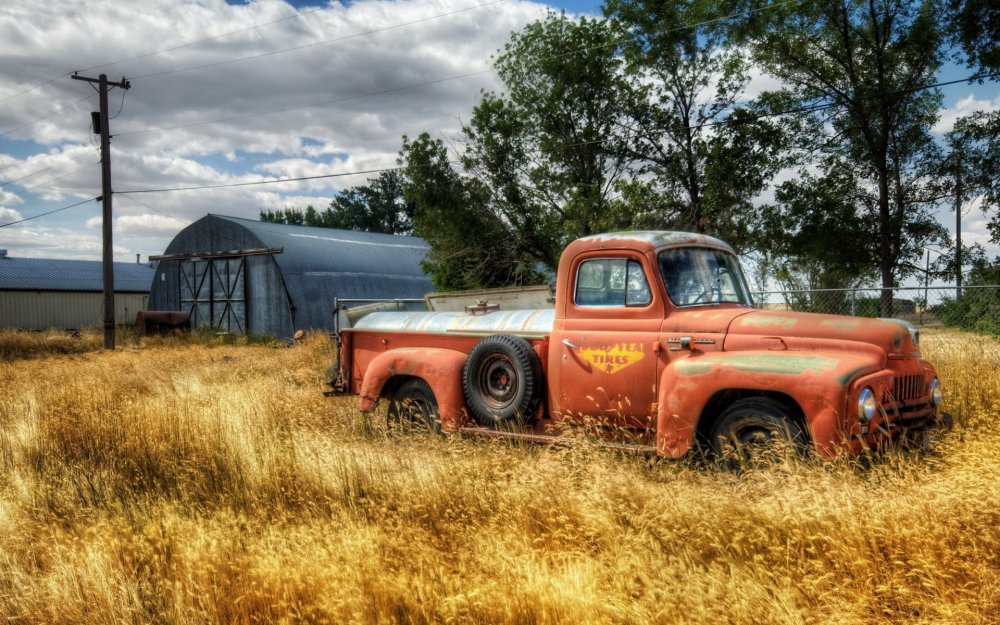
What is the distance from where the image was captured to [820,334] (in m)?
5.62

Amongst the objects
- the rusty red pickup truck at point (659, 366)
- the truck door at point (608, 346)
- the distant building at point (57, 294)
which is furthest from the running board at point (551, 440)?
the distant building at point (57, 294)

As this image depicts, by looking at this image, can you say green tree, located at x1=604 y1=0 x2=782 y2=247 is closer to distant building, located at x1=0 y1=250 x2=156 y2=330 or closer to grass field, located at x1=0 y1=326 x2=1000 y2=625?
grass field, located at x1=0 y1=326 x2=1000 y2=625

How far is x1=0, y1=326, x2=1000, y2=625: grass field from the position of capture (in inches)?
142

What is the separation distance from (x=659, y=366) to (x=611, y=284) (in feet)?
2.93

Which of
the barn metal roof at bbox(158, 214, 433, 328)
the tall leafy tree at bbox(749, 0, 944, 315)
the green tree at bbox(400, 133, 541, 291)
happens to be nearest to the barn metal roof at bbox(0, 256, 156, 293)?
the barn metal roof at bbox(158, 214, 433, 328)

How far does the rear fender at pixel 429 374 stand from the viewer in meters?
7.12

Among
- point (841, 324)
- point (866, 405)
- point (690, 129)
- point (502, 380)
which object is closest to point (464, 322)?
point (502, 380)

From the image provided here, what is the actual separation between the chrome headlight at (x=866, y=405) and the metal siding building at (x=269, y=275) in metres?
22.2

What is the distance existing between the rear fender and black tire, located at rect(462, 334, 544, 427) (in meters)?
0.12

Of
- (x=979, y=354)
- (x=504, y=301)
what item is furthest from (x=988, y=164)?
(x=504, y=301)

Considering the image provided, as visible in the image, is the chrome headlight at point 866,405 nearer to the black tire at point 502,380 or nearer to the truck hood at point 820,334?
the truck hood at point 820,334

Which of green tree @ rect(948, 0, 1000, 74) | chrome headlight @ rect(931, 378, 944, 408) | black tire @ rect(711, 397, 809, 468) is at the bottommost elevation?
black tire @ rect(711, 397, 809, 468)

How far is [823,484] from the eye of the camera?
14.2ft

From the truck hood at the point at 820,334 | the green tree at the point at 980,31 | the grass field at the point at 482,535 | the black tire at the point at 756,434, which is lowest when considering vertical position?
the grass field at the point at 482,535
